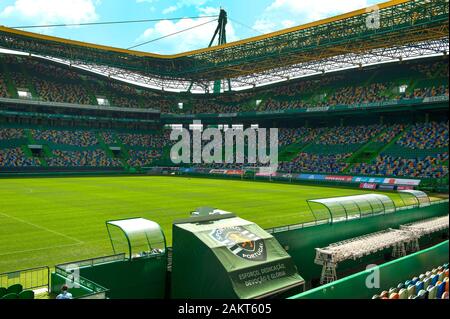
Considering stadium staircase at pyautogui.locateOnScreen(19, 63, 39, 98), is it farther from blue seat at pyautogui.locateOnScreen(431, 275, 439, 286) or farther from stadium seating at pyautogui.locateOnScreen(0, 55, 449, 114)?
blue seat at pyautogui.locateOnScreen(431, 275, 439, 286)

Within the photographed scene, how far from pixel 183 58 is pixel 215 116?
1498 cm

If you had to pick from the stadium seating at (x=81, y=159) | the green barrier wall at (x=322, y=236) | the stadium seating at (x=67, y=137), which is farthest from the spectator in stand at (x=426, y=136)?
the stadium seating at (x=67, y=137)

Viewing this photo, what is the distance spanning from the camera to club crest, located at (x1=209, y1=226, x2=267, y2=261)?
9844 mm

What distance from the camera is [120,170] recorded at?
6838 cm

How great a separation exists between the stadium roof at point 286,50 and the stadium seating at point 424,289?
29324 mm

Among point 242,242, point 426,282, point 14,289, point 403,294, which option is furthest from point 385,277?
point 14,289

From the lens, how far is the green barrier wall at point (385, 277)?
8922 mm

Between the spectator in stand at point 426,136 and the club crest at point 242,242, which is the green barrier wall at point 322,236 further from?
the spectator in stand at point 426,136

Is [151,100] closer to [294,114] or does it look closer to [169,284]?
[294,114]

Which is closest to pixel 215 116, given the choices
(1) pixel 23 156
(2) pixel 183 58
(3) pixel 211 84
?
(3) pixel 211 84

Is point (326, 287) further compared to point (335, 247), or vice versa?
point (335, 247)

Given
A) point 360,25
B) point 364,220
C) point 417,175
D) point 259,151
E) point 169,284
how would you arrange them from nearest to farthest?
point 169,284
point 364,220
point 360,25
point 417,175
point 259,151

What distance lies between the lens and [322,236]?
15953 millimetres

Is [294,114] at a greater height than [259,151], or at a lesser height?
greater
